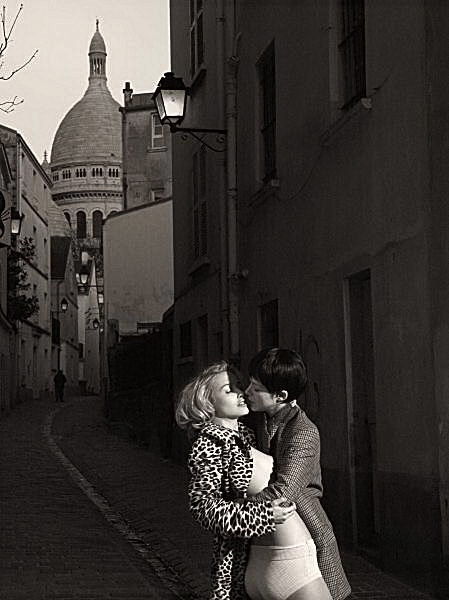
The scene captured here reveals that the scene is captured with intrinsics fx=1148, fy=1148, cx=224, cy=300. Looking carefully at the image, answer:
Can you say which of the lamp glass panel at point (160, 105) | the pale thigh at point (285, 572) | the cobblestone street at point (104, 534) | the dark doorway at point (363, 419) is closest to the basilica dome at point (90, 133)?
the cobblestone street at point (104, 534)

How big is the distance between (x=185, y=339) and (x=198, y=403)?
1517cm

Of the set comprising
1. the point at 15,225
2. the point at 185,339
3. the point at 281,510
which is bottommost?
the point at 281,510

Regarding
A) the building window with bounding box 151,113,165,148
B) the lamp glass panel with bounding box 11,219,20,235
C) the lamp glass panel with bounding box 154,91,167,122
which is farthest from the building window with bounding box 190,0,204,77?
the building window with bounding box 151,113,165,148

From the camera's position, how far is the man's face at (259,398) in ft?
13.8

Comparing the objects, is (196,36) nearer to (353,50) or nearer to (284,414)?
(353,50)

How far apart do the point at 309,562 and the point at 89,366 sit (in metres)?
70.6

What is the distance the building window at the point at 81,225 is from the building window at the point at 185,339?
94693mm

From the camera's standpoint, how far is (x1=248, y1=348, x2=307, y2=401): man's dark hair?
4.18 meters

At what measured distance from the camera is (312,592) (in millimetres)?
4027

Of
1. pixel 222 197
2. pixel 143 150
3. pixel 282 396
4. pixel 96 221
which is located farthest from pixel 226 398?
pixel 96 221

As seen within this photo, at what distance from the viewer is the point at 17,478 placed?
652 inches

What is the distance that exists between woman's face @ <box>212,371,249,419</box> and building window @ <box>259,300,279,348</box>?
8276 mm

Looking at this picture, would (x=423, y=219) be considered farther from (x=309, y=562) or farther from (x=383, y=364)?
(x=309, y=562)

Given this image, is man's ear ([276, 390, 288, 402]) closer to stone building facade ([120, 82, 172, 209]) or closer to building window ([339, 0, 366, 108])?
building window ([339, 0, 366, 108])
